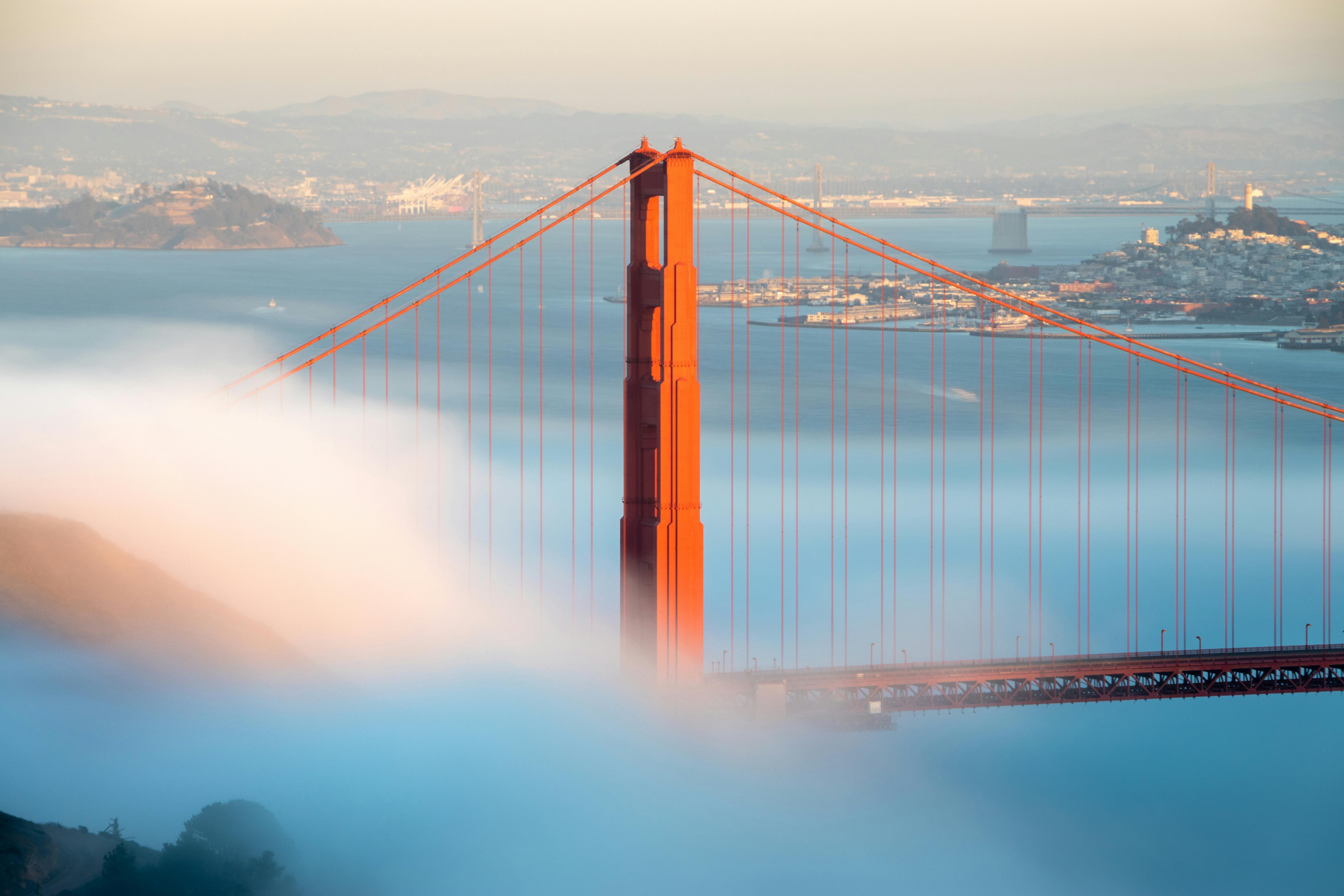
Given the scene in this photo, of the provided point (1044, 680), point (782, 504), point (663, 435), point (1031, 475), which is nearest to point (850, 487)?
point (782, 504)

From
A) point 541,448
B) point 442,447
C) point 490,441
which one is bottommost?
point 442,447

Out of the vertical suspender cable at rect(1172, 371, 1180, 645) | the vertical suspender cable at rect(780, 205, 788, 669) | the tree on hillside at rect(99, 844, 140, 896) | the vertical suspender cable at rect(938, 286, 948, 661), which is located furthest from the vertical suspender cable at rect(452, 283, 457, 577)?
the vertical suspender cable at rect(1172, 371, 1180, 645)

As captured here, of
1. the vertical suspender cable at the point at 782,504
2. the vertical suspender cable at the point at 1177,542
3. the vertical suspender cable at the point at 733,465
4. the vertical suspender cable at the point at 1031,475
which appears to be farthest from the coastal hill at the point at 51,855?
the vertical suspender cable at the point at 1177,542

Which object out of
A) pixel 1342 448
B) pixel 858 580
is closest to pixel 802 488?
pixel 858 580

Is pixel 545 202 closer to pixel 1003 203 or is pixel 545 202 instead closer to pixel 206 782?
pixel 1003 203

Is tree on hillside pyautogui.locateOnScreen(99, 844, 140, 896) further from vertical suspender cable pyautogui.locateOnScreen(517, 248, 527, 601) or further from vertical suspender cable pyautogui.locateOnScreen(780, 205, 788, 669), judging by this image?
vertical suspender cable pyautogui.locateOnScreen(517, 248, 527, 601)

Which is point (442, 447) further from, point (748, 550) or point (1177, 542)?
point (1177, 542)
